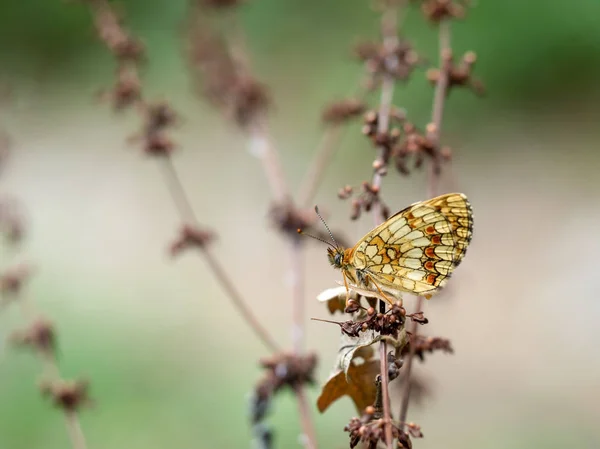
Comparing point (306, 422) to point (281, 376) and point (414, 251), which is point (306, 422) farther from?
point (414, 251)

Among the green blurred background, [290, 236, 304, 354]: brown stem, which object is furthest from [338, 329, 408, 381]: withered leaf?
the green blurred background

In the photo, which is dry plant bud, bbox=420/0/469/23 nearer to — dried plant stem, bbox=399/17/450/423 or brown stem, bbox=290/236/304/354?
dried plant stem, bbox=399/17/450/423

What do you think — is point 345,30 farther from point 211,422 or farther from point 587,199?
point 211,422

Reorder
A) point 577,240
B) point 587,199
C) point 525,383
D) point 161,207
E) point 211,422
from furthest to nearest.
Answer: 1. point 161,207
2. point 587,199
3. point 577,240
4. point 525,383
5. point 211,422

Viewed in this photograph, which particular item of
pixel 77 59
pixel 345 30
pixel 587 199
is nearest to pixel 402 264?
pixel 587 199

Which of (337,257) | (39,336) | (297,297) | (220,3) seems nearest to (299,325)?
(297,297)

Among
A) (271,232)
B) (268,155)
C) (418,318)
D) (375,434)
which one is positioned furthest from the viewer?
(271,232)
